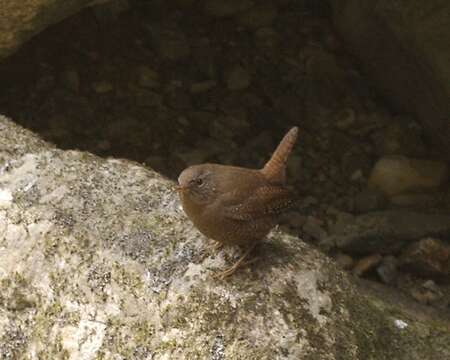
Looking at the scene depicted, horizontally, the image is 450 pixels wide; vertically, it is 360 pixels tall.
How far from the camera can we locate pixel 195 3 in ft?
19.7

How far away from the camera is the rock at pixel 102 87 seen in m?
5.46

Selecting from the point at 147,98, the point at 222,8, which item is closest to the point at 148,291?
the point at 147,98

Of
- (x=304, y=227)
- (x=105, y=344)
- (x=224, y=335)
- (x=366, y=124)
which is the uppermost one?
(x=224, y=335)

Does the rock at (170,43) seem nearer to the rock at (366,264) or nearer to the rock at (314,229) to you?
the rock at (314,229)

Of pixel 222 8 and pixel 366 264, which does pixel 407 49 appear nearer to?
pixel 366 264

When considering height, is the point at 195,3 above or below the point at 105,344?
below

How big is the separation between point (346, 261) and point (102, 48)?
245cm

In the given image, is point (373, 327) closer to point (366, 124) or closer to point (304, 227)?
point (304, 227)

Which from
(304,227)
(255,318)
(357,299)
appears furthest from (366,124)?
(255,318)

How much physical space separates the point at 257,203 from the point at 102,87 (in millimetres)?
2889

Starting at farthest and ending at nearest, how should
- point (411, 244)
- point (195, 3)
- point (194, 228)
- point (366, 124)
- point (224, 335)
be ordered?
point (195, 3) → point (366, 124) → point (411, 244) → point (194, 228) → point (224, 335)

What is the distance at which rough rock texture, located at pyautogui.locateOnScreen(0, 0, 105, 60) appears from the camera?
4.02 meters

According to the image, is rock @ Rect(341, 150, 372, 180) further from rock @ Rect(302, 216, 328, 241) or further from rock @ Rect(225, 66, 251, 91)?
rock @ Rect(225, 66, 251, 91)

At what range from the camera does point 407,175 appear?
5238 mm
